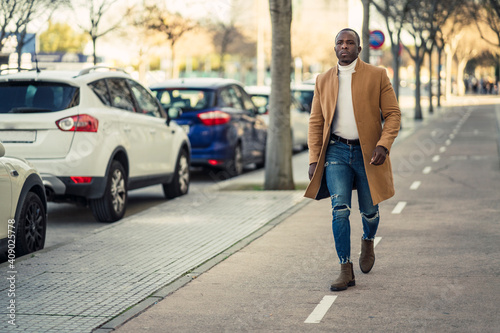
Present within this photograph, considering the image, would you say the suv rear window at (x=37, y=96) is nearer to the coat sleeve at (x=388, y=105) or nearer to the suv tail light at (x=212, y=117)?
the coat sleeve at (x=388, y=105)

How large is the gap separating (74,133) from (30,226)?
75.0 inches

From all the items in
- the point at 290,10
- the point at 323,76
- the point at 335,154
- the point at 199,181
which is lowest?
the point at 199,181

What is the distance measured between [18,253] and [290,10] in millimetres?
6939

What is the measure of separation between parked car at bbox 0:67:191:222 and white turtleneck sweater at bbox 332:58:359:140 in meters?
4.12

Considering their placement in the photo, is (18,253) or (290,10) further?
(290,10)

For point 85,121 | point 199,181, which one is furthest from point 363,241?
point 199,181

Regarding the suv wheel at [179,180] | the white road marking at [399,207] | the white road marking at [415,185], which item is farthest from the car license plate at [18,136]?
the white road marking at [415,185]

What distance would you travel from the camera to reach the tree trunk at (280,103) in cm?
1381

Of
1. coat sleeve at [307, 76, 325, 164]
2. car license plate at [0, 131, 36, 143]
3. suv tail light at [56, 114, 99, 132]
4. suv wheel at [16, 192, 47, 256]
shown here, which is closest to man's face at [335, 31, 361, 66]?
coat sleeve at [307, 76, 325, 164]

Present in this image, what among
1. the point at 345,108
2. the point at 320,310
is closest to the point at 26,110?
the point at 345,108

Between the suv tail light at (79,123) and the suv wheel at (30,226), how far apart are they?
5.29 feet

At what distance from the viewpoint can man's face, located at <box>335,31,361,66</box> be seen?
22.2 feet

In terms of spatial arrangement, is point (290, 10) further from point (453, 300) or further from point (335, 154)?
point (453, 300)

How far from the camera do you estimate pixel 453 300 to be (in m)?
6.40
